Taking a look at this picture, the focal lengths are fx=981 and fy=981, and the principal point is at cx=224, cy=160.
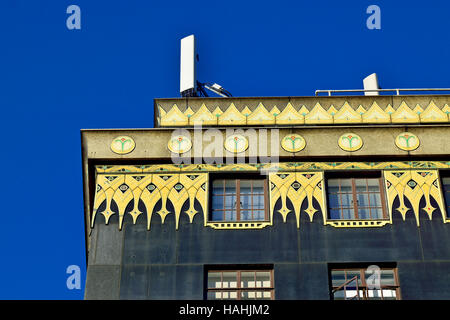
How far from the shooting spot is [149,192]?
3148 cm

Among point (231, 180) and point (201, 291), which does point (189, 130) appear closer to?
point (231, 180)

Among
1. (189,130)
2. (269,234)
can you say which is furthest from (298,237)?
(189,130)

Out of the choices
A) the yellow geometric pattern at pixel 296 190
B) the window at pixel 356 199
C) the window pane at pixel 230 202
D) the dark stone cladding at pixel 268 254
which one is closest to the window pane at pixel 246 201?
the window pane at pixel 230 202

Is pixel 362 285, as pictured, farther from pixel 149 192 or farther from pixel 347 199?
pixel 149 192

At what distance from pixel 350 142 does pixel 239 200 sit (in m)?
4.18

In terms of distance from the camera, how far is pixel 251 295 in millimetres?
29344

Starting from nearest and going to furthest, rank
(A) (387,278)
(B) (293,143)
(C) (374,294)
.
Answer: (C) (374,294), (A) (387,278), (B) (293,143)

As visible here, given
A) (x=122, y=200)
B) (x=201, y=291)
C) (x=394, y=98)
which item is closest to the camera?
(x=201, y=291)

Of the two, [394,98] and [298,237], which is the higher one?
[394,98]

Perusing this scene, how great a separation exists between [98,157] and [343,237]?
8.42 meters

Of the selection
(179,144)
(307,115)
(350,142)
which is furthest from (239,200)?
(307,115)

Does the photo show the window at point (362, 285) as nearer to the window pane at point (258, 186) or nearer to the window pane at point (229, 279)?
the window pane at point (229, 279)
